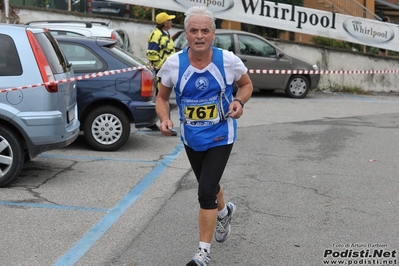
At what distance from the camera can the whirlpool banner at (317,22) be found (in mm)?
20906

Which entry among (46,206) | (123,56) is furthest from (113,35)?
(46,206)

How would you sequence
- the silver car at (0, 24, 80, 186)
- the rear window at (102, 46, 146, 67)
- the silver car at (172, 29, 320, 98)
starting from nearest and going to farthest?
the silver car at (0, 24, 80, 186)
the rear window at (102, 46, 146, 67)
the silver car at (172, 29, 320, 98)

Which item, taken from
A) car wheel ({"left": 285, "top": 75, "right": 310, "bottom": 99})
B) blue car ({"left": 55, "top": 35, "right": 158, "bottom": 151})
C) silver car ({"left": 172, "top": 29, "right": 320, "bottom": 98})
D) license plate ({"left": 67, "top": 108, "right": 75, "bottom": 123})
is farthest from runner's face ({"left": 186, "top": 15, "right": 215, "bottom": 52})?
car wheel ({"left": 285, "top": 75, "right": 310, "bottom": 99})

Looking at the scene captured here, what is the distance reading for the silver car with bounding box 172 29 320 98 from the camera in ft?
57.5

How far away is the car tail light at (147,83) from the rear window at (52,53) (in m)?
1.78

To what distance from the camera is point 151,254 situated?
566 centimetres

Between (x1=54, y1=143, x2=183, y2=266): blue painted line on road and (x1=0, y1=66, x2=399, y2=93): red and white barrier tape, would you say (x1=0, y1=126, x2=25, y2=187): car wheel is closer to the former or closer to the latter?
(x1=0, y1=66, x2=399, y2=93): red and white barrier tape

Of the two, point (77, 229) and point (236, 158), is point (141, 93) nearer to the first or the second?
point (236, 158)

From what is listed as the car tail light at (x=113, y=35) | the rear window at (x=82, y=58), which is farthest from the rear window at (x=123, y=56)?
the car tail light at (x=113, y=35)

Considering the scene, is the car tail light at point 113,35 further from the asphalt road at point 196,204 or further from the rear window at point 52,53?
the rear window at point 52,53

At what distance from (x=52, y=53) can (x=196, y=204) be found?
96.5 inches

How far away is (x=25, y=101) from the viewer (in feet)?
25.4

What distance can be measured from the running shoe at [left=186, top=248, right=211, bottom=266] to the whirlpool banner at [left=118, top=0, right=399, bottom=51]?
16.2 metres

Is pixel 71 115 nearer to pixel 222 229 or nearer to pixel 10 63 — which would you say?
pixel 10 63
